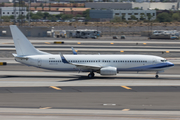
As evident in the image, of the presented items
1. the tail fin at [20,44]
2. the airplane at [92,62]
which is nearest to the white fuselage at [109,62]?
the airplane at [92,62]

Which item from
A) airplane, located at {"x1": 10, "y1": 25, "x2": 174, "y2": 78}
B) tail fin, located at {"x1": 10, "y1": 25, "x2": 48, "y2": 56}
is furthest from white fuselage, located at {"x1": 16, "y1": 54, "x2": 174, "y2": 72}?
tail fin, located at {"x1": 10, "y1": 25, "x2": 48, "y2": 56}

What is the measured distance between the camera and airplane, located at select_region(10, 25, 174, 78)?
42.5 meters

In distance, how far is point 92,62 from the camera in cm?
4303

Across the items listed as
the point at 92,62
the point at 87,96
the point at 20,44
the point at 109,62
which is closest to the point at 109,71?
the point at 109,62

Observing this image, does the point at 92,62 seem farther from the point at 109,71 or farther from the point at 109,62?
the point at 109,71

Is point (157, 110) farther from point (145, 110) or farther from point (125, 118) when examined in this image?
point (125, 118)

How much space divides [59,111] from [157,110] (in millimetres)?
8666

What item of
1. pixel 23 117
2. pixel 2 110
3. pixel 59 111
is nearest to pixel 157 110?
pixel 59 111

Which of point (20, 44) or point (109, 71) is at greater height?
point (20, 44)

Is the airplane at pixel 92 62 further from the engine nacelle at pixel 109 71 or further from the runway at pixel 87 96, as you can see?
the runway at pixel 87 96

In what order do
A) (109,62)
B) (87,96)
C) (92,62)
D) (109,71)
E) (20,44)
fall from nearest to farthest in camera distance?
(87,96) < (109,71) < (109,62) < (92,62) < (20,44)

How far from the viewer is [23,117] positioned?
2317 centimetres

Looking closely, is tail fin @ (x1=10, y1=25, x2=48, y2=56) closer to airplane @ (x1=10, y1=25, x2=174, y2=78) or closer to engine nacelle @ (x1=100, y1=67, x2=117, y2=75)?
airplane @ (x1=10, y1=25, x2=174, y2=78)

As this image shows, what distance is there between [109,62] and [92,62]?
2539mm
